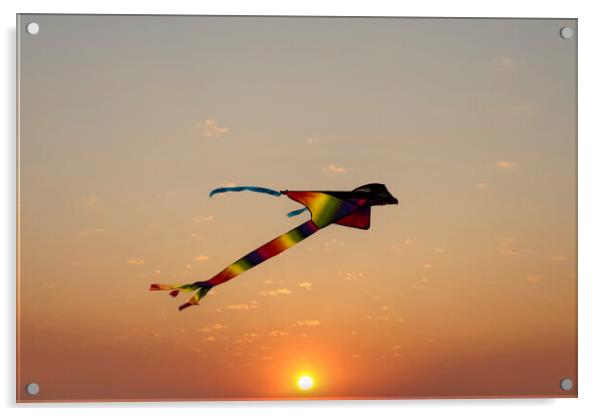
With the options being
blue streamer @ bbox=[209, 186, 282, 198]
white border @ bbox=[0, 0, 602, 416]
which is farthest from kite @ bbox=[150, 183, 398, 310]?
white border @ bbox=[0, 0, 602, 416]

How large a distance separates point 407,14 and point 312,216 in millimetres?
613

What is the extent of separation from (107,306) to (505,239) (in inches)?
43.1

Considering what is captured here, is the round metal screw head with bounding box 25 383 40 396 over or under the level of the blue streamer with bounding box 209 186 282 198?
under

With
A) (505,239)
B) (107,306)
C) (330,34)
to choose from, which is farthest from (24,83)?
(505,239)

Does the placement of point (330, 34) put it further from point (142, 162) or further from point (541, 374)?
point (541, 374)

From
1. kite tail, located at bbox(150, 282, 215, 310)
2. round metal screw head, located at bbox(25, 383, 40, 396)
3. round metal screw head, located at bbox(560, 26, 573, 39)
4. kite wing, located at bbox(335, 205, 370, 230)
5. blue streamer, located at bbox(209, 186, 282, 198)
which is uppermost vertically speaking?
round metal screw head, located at bbox(560, 26, 573, 39)

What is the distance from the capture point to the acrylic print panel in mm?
2072

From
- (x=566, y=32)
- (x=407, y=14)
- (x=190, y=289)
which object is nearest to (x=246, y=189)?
(x=190, y=289)

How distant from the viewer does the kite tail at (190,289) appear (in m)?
2.07

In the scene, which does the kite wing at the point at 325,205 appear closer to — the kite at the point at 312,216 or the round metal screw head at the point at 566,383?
the kite at the point at 312,216

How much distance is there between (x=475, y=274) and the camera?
210 cm

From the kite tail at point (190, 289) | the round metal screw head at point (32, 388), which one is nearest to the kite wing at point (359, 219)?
the kite tail at point (190, 289)

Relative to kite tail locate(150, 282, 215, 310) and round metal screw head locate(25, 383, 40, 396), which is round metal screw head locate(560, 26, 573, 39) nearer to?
kite tail locate(150, 282, 215, 310)

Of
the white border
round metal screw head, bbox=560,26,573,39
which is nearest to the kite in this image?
the white border
